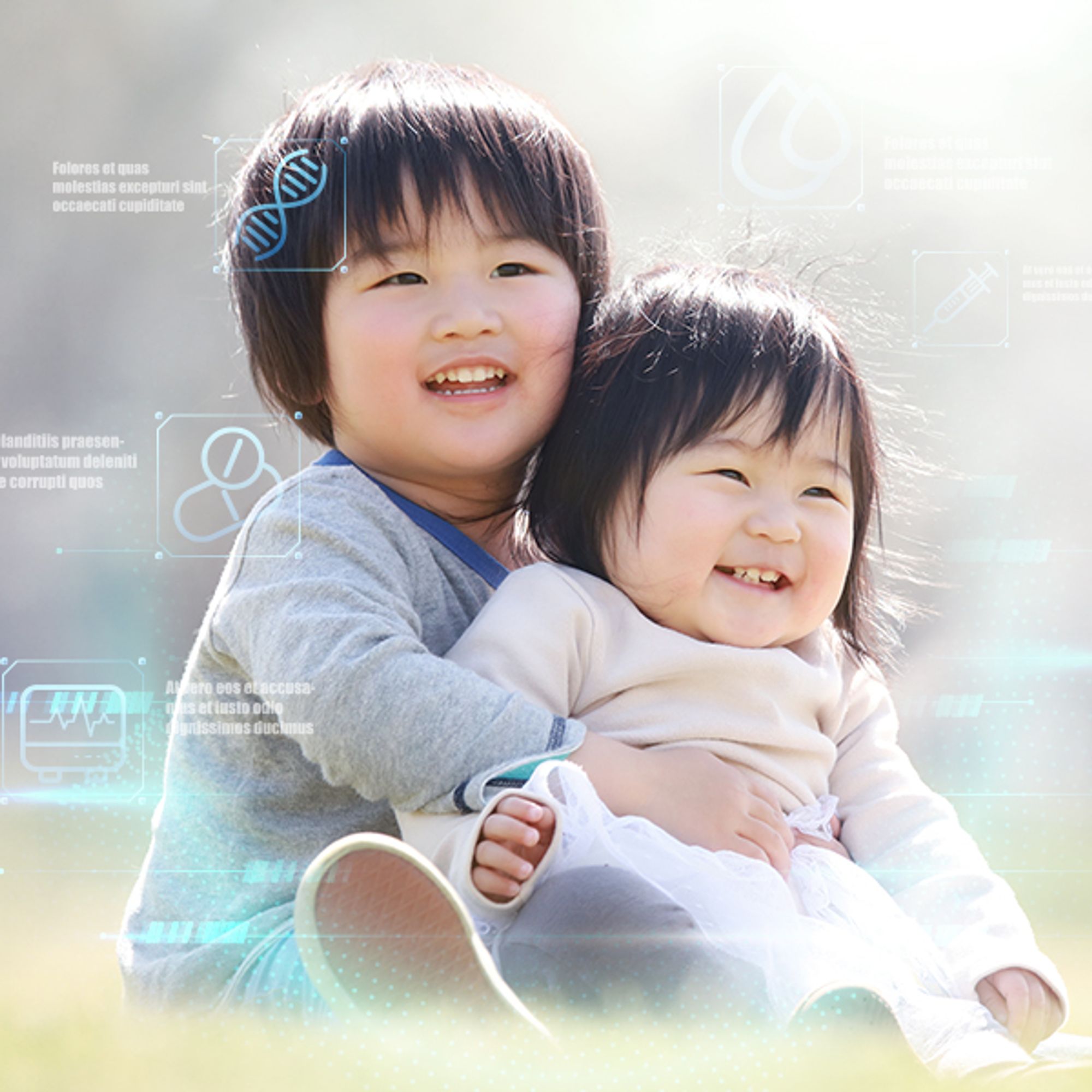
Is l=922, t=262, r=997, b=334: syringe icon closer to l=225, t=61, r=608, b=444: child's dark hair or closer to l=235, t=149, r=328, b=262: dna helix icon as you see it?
l=225, t=61, r=608, b=444: child's dark hair

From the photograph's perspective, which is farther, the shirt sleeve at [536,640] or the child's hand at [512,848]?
the shirt sleeve at [536,640]

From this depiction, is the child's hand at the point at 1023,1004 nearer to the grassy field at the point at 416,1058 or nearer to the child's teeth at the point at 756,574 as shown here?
the grassy field at the point at 416,1058

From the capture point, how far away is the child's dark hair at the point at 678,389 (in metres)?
1.20

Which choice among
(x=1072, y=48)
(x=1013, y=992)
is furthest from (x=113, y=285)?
(x=1013, y=992)

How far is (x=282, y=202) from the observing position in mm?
1305

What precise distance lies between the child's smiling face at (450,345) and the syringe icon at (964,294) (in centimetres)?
40

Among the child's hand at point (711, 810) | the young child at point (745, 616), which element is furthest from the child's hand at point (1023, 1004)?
the child's hand at point (711, 810)

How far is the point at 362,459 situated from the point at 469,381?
0.14 meters

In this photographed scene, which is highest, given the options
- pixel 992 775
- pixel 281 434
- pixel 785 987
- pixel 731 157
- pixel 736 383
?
pixel 731 157

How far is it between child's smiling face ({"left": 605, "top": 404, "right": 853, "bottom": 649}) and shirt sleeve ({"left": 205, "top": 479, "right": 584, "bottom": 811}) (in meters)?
0.18

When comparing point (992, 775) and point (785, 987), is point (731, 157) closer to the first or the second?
point (992, 775)

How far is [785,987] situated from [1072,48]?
1.04m

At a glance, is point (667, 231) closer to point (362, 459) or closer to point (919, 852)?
point (362, 459)

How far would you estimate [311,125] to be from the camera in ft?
4.29
